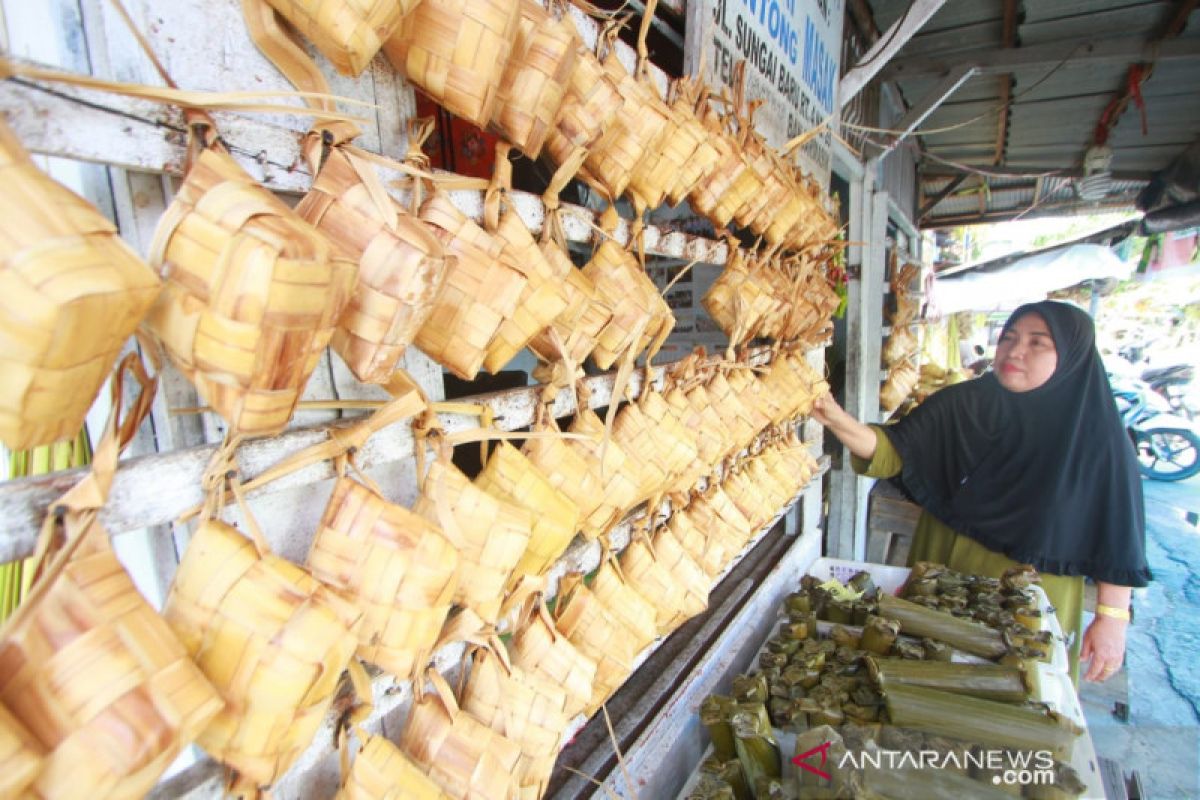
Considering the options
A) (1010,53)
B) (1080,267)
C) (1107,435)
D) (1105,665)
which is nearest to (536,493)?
(1107,435)

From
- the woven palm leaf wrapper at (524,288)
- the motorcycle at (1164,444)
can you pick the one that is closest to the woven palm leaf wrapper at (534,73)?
the woven palm leaf wrapper at (524,288)

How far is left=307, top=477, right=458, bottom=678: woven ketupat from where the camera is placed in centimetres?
73

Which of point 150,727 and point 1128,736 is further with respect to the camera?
point 1128,736

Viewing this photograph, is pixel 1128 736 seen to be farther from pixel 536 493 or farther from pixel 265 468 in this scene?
pixel 265 468

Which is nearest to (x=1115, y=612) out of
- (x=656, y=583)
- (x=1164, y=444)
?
(x=656, y=583)

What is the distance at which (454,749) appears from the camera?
91 centimetres

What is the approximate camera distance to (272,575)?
25.3 inches

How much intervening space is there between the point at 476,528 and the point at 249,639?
0.32 meters

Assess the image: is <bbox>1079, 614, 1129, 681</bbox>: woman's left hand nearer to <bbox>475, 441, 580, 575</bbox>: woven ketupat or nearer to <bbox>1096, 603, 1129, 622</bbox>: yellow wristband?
<bbox>1096, 603, 1129, 622</bbox>: yellow wristband

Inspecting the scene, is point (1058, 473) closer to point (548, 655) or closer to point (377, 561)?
point (548, 655)

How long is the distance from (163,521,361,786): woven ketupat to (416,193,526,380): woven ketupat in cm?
34

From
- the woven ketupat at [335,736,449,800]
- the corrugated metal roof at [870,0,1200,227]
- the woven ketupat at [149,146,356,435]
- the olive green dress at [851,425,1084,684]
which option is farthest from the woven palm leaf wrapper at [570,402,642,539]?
the corrugated metal roof at [870,0,1200,227]

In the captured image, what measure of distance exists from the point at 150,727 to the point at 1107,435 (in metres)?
3.53

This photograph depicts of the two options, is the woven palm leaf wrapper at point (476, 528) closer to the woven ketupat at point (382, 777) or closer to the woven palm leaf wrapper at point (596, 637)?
the woven ketupat at point (382, 777)
